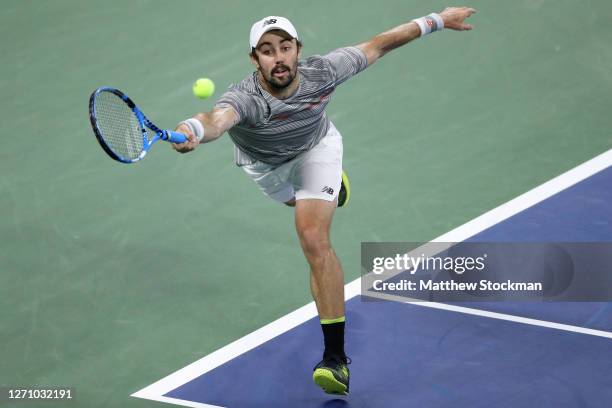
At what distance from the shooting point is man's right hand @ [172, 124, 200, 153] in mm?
6613

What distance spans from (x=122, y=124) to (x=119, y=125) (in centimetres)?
3

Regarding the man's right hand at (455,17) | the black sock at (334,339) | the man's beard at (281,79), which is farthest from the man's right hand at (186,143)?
the man's right hand at (455,17)

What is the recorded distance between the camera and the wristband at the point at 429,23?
28.7 ft

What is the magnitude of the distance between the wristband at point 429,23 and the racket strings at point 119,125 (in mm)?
2721

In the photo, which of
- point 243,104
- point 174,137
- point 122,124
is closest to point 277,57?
point 243,104

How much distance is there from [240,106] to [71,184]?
376 centimetres

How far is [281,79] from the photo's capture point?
7621 millimetres

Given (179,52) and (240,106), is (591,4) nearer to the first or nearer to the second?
(179,52)

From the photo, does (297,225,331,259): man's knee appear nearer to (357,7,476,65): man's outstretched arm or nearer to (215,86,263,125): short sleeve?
(215,86,263,125): short sleeve

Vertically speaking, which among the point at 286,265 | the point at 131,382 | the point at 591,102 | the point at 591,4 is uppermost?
the point at 591,4

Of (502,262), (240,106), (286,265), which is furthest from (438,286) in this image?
(240,106)

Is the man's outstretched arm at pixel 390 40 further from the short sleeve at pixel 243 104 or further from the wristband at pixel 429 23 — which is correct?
the short sleeve at pixel 243 104

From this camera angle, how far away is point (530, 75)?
11.5 meters

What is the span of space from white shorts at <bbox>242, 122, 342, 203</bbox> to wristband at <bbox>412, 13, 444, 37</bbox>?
1090 mm
